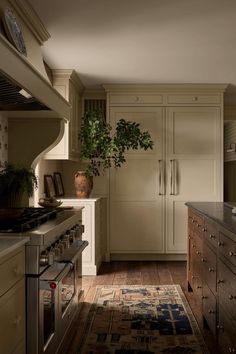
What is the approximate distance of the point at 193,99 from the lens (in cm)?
536

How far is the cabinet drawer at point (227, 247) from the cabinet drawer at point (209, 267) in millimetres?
225

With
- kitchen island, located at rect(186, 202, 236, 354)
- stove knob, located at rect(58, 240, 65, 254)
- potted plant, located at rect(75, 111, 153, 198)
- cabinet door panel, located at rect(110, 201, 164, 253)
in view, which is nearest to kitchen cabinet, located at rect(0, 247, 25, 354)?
stove knob, located at rect(58, 240, 65, 254)

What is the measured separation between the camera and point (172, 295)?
383 centimetres

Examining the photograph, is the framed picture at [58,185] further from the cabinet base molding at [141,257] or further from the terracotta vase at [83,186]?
the cabinet base molding at [141,257]

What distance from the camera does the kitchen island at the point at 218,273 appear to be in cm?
207

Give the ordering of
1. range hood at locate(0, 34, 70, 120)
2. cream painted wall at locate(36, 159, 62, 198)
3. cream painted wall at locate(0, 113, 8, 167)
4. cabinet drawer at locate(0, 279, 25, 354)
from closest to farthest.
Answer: cabinet drawer at locate(0, 279, 25, 354) → range hood at locate(0, 34, 70, 120) → cream painted wall at locate(0, 113, 8, 167) → cream painted wall at locate(36, 159, 62, 198)

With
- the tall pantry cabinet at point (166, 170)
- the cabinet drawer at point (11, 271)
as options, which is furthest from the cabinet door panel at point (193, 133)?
the cabinet drawer at point (11, 271)

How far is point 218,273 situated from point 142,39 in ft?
7.07

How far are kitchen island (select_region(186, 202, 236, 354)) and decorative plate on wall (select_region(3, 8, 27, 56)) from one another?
153 centimetres

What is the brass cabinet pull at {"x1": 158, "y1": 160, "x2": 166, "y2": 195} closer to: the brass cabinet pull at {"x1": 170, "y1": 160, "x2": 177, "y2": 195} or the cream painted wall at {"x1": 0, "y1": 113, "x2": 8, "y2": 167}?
the brass cabinet pull at {"x1": 170, "y1": 160, "x2": 177, "y2": 195}

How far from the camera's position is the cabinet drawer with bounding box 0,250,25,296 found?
1527 mm

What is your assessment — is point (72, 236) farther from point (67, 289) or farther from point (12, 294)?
point (12, 294)

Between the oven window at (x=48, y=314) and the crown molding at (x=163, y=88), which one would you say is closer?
the oven window at (x=48, y=314)

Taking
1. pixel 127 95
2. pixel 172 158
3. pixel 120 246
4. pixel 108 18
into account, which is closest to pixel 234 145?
pixel 172 158
